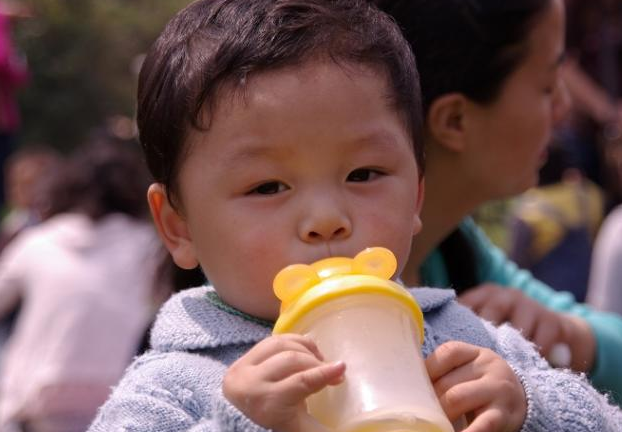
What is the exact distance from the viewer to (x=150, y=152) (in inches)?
76.4

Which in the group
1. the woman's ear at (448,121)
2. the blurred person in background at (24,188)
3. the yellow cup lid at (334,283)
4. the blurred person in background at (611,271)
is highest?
the yellow cup lid at (334,283)

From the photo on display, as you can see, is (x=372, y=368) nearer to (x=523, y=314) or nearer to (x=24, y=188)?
(x=523, y=314)

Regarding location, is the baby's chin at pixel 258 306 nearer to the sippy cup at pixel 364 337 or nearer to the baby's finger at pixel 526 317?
Result: the sippy cup at pixel 364 337

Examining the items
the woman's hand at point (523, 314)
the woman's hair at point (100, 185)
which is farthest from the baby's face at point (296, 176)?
the woman's hair at point (100, 185)

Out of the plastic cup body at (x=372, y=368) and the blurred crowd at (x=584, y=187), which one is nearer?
the plastic cup body at (x=372, y=368)

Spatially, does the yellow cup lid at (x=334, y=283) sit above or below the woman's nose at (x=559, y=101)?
above

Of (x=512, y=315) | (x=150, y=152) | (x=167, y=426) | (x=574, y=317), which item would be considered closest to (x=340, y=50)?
(x=150, y=152)

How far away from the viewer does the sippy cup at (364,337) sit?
144cm

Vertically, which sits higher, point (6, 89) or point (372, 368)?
point (372, 368)

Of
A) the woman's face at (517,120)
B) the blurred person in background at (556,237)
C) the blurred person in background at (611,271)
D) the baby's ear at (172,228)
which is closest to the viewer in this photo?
the baby's ear at (172,228)

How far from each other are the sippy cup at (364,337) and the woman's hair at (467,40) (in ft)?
3.39

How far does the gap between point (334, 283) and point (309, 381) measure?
0.50 ft

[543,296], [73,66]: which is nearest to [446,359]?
[543,296]

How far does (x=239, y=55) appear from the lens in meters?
1.76
